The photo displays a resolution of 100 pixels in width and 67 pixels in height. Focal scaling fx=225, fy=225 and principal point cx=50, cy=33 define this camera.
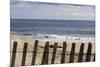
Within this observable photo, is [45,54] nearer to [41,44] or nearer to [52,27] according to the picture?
[41,44]

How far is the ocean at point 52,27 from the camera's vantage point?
185cm

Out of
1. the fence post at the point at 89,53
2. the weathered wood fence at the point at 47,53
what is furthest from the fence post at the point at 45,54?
the fence post at the point at 89,53

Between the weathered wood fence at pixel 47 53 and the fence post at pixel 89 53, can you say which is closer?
the weathered wood fence at pixel 47 53

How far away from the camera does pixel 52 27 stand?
193 cm

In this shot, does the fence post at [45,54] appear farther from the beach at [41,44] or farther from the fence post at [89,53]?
the fence post at [89,53]

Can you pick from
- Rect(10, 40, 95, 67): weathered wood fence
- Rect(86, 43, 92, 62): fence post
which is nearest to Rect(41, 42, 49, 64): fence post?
Rect(10, 40, 95, 67): weathered wood fence

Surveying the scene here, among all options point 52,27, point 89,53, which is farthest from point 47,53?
point 89,53

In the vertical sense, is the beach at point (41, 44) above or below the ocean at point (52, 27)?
below

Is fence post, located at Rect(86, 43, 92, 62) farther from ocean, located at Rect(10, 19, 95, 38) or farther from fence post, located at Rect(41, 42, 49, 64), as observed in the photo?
fence post, located at Rect(41, 42, 49, 64)

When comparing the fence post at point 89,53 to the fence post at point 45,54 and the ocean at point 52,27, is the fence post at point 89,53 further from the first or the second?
the fence post at point 45,54

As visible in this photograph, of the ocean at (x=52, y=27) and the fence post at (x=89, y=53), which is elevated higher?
the ocean at (x=52, y=27)

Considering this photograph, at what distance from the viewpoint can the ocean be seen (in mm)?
1846

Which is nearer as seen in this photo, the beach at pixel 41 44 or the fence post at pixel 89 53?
the beach at pixel 41 44

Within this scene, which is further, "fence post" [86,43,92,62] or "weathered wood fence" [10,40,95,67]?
"fence post" [86,43,92,62]
